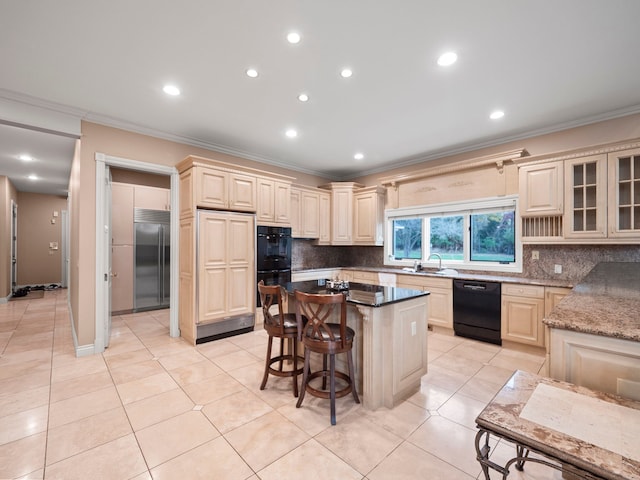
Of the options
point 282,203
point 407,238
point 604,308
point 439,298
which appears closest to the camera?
point 604,308

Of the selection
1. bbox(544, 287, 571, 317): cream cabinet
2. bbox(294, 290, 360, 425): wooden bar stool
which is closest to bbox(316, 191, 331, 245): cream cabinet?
bbox(294, 290, 360, 425): wooden bar stool

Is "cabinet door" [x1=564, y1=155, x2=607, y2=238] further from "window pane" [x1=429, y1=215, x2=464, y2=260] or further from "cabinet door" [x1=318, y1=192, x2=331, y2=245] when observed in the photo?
"cabinet door" [x1=318, y1=192, x2=331, y2=245]

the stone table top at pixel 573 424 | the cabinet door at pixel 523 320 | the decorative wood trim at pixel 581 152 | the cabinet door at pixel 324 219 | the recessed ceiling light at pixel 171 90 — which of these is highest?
the recessed ceiling light at pixel 171 90

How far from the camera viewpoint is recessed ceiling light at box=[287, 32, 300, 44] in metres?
2.11

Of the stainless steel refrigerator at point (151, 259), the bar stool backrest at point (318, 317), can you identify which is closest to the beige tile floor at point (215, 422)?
the bar stool backrest at point (318, 317)

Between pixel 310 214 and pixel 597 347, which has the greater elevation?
pixel 310 214

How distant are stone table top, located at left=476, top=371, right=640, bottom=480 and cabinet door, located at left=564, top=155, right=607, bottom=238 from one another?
9.20 feet

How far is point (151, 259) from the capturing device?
222 inches

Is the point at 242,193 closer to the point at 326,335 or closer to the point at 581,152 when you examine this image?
the point at 326,335

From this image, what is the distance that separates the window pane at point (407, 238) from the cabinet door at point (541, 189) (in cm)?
173

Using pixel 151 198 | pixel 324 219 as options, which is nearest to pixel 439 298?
pixel 324 219

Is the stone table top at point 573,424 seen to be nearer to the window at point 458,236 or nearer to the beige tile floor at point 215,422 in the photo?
the beige tile floor at point 215,422

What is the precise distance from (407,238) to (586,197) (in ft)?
8.48

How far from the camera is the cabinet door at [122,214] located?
17.2 feet
